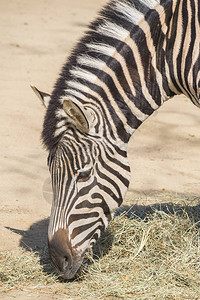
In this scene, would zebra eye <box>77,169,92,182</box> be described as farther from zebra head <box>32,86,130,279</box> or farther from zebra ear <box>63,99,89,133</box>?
zebra ear <box>63,99,89,133</box>

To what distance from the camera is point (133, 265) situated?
197 inches

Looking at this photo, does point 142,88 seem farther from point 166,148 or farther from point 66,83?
point 166,148

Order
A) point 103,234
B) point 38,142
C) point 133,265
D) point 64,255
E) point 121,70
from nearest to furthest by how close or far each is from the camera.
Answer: point 64,255
point 121,70
point 133,265
point 103,234
point 38,142

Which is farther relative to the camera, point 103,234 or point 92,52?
point 103,234

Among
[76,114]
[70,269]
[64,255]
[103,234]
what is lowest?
[103,234]

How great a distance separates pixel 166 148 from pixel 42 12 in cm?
857

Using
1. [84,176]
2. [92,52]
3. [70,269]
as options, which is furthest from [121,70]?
[70,269]

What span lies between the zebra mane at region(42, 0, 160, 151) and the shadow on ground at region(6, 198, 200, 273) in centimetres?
131

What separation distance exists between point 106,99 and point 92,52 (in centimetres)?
44

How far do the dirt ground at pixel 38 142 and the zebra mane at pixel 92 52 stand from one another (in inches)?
38.6

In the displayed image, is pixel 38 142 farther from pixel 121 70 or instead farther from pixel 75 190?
pixel 75 190

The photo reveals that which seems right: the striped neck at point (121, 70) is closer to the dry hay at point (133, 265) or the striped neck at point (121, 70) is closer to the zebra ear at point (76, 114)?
the zebra ear at point (76, 114)

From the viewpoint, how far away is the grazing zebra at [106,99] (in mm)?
4469

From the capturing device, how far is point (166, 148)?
349 inches
